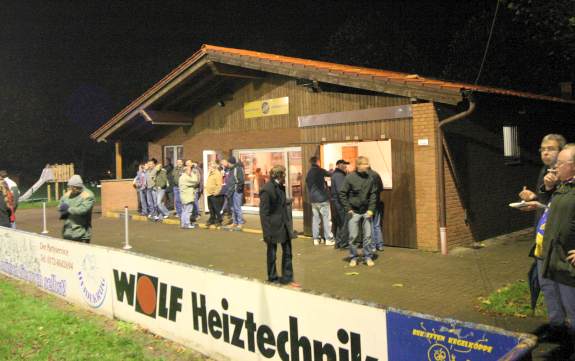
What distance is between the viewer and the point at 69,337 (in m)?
6.11

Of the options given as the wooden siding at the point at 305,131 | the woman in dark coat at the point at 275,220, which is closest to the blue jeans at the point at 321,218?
the wooden siding at the point at 305,131

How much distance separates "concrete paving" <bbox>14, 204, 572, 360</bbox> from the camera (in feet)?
22.0

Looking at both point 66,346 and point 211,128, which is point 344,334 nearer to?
point 66,346

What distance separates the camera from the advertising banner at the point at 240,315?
3.90 m

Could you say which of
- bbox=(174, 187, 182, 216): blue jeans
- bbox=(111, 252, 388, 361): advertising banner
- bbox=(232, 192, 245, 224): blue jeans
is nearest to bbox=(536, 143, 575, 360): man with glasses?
bbox=(111, 252, 388, 361): advertising banner

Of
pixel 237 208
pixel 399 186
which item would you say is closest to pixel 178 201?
pixel 237 208

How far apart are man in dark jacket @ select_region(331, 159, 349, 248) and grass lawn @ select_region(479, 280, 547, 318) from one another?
3758 mm

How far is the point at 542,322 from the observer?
5832 mm

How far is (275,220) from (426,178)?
3.87 m

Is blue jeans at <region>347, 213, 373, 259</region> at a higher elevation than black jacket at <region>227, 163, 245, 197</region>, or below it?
below

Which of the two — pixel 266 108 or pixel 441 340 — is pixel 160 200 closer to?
pixel 266 108

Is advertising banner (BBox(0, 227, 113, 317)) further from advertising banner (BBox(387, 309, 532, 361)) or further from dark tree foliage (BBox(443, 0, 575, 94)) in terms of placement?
dark tree foliage (BBox(443, 0, 575, 94))

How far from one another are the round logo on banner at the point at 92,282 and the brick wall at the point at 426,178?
19.6 ft

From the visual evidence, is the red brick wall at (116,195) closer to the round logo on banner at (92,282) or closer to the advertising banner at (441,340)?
the round logo on banner at (92,282)
